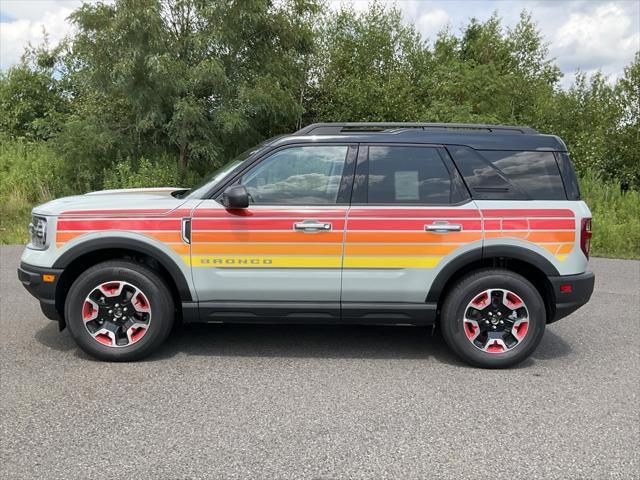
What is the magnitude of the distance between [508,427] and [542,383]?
0.87m

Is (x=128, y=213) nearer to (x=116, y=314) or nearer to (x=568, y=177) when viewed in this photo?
(x=116, y=314)

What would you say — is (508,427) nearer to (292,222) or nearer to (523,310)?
(523,310)

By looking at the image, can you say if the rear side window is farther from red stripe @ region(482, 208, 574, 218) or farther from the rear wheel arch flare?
the rear wheel arch flare

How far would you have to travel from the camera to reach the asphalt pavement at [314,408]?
2.85m

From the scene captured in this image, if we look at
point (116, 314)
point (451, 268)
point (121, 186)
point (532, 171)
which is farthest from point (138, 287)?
point (121, 186)

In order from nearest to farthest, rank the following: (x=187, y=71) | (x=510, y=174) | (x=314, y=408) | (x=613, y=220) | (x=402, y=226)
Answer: (x=314, y=408)
(x=402, y=226)
(x=510, y=174)
(x=613, y=220)
(x=187, y=71)

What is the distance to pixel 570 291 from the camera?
4207 mm

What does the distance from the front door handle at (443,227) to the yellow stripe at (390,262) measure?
0.22m

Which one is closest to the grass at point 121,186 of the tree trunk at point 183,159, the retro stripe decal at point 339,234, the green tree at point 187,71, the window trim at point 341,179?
the tree trunk at point 183,159

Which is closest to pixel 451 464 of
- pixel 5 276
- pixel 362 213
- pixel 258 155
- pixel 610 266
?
pixel 362 213

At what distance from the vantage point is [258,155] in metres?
4.28

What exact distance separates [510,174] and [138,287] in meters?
3.01

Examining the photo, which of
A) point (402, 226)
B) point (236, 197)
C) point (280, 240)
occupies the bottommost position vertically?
point (280, 240)

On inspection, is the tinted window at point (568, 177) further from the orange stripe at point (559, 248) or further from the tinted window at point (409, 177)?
the tinted window at point (409, 177)
